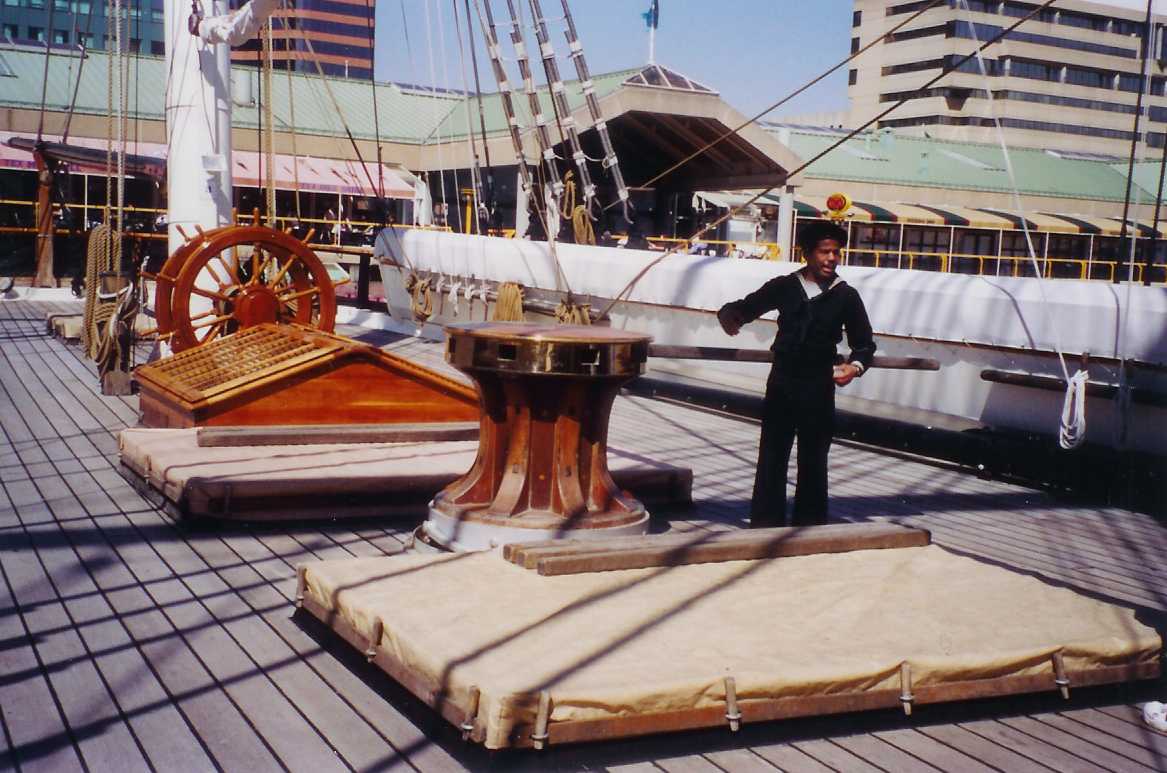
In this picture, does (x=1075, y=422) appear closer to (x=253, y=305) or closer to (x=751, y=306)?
(x=751, y=306)

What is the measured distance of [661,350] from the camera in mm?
6113

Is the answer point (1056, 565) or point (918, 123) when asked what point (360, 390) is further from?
point (918, 123)

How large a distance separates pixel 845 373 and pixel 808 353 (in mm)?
184

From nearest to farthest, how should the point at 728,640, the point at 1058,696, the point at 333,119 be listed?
the point at 728,640 → the point at 1058,696 → the point at 333,119

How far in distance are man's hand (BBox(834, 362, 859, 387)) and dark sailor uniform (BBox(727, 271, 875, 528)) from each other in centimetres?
5

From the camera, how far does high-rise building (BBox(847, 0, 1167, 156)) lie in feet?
283

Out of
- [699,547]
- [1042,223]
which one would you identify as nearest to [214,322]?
[699,547]

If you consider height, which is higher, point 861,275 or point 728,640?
point 861,275

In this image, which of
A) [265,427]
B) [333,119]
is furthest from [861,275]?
[333,119]

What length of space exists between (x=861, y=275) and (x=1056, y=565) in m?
4.35

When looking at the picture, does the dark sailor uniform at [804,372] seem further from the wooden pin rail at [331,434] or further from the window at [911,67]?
the window at [911,67]

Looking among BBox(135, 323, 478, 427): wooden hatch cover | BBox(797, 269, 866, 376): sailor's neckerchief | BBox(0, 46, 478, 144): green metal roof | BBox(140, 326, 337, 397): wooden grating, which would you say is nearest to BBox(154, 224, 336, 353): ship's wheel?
BBox(140, 326, 337, 397): wooden grating

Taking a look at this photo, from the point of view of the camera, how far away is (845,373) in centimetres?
448

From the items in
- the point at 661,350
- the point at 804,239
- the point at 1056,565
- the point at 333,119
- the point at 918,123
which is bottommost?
the point at 1056,565
